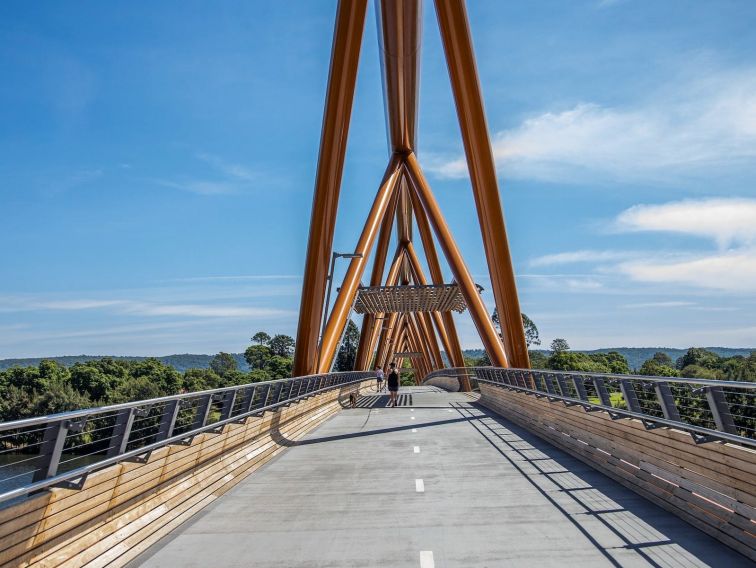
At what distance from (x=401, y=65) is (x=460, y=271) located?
11.5 m

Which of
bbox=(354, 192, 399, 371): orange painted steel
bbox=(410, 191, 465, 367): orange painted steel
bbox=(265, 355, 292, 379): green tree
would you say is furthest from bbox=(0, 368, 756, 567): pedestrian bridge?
bbox=(265, 355, 292, 379): green tree

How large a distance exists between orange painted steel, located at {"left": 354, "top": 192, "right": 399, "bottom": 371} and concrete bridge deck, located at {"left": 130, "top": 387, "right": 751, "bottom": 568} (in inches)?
1396

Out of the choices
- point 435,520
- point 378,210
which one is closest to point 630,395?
point 435,520

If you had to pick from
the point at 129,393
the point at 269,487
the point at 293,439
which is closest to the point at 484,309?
the point at 293,439

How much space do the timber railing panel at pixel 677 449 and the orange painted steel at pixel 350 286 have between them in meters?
16.3

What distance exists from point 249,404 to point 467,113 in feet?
51.7

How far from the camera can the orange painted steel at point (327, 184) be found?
76.9ft

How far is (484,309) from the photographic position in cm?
3275

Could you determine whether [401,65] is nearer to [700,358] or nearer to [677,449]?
[677,449]

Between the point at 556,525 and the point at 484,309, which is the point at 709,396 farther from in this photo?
the point at 484,309

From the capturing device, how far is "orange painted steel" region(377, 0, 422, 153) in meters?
30.8

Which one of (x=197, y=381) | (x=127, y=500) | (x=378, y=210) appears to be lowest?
(x=127, y=500)

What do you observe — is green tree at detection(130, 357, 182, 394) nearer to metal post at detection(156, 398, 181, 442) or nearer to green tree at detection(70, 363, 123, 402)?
green tree at detection(70, 363, 123, 402)

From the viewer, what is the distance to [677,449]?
316 inches
